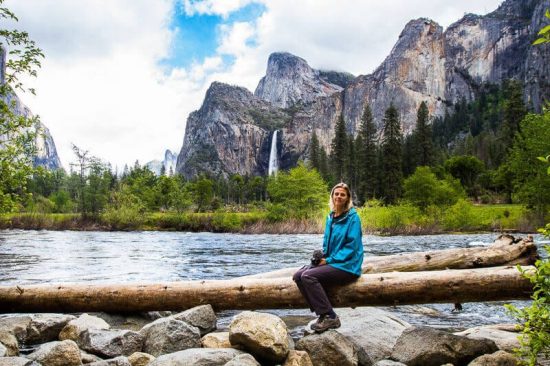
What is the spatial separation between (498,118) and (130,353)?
178672mm

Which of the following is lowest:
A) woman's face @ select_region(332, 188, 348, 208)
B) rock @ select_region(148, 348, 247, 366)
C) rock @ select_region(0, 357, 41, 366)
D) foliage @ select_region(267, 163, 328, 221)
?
rock @ select_region(148, 348, 247, 366)

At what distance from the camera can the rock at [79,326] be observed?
6.95 metres

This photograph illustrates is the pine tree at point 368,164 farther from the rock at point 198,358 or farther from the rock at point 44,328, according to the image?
the rock at point 198,358

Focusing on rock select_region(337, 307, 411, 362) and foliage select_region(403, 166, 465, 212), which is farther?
foliage select_region(403, 166, 465, 212)

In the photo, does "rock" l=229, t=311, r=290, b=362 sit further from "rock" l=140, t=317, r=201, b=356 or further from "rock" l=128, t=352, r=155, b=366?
"rock" l=128, t=352, r=155, b=366

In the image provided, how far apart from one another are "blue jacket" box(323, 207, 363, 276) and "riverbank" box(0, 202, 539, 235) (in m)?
35.9

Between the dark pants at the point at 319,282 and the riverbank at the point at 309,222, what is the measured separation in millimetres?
36039

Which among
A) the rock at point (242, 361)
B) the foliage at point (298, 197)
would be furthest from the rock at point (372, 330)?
the foliage at point (298, 197)

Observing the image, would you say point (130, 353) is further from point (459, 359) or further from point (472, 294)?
point (472, 294)

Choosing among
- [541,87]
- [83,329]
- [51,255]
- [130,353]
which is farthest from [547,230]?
[541,87]

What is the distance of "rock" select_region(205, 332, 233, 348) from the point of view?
252 inches

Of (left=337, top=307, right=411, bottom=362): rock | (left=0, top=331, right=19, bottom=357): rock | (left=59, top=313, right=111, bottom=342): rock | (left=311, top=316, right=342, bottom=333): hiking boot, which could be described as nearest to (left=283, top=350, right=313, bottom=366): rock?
(left=311, top=316, right=342, bottom=333): hiking boot

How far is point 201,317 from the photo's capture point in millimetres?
7133

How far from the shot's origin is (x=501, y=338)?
22.3 ft
